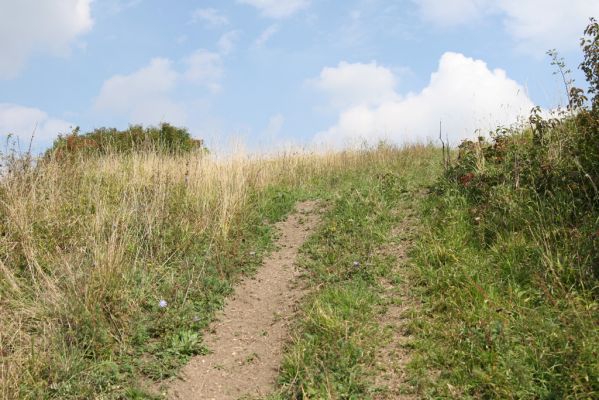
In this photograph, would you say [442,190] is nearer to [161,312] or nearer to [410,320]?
[410,320]

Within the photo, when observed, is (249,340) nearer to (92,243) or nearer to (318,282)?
(318,282)

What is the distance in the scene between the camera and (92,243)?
5832mm

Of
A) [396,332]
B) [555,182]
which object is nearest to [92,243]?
[396,332]

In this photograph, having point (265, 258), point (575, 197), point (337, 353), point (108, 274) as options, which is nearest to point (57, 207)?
point (108, 274)

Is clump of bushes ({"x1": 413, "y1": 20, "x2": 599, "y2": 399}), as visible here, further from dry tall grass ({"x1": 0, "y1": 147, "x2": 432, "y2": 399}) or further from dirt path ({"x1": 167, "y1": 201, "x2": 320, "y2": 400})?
dry tall grass ({"x1": 0, "y1": 147, "x2": 432, "y2": 399})

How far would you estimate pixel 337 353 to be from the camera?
4.38 m

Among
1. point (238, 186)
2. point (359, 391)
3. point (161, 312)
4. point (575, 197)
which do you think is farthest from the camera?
point (238, 186)

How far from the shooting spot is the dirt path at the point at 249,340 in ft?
14.4

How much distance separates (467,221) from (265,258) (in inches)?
107

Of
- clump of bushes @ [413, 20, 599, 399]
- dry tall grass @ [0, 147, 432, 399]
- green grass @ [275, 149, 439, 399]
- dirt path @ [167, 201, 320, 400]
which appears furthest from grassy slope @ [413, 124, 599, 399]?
dry tall grass @ [0, 147, 432, 399]

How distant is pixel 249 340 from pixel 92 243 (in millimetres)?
2195

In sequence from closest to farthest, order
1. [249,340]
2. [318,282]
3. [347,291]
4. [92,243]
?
1. [249,340]
2. [347,291]
3. [92,243]
4. [318,282]

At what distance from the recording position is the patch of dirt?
13.2 feet

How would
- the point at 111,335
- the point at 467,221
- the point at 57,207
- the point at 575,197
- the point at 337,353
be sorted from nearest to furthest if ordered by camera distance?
the point at 337,353, the point at 111,335, the point at 575,197, the point at 467,221, the point at 57,207
